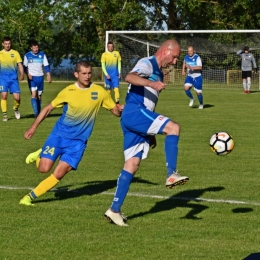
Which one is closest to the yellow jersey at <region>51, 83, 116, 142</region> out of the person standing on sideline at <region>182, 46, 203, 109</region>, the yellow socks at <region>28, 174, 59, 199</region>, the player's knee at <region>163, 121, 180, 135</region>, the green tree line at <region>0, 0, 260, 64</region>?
the yellow socks at <region>28, 174, 59, 199</region>

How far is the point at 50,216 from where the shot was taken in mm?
7797

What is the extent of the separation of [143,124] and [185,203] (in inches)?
63.5

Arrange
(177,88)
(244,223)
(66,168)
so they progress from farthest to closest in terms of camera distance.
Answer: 1. (177,88)
2. (66,168)
3. (244,223)

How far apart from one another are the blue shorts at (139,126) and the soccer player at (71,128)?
1.01 metres

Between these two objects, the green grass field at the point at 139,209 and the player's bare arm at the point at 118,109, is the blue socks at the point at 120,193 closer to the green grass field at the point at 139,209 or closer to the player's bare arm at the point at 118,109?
the green grass field at the point at 139,209

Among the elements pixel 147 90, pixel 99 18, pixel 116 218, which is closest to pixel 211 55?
pixel 99 18

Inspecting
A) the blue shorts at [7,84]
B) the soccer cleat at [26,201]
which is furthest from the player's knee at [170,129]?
the blue shorts at [7,84]

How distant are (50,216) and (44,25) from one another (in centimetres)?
3942

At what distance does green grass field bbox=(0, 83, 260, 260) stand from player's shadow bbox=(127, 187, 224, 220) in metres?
0.01

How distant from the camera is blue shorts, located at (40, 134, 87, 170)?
337 inches

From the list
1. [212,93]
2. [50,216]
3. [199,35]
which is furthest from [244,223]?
[199,35]

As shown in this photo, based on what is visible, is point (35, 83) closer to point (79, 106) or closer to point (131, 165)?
point (79, 106)

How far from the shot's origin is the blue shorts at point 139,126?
732cm

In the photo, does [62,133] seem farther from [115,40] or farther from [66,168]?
[115,40]
